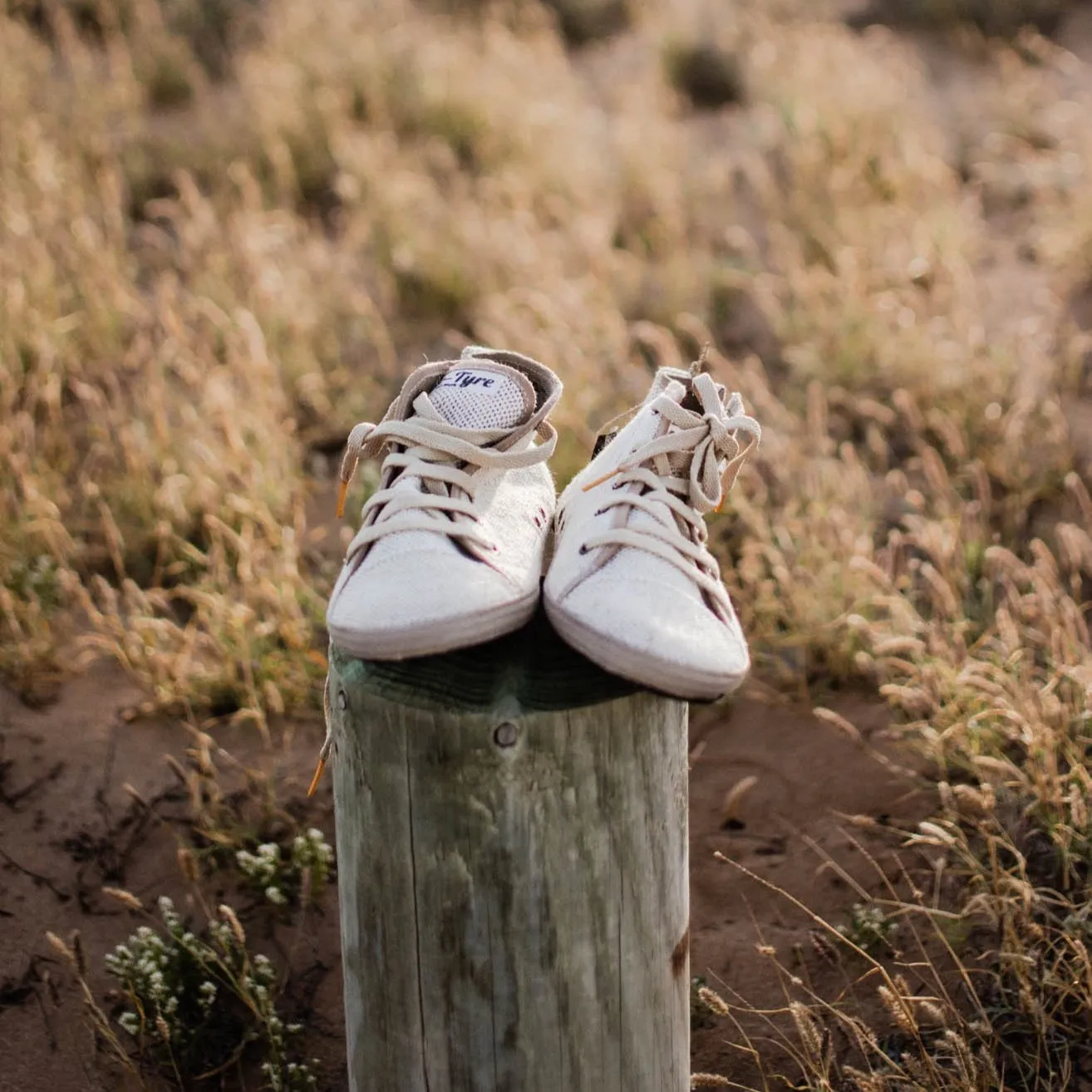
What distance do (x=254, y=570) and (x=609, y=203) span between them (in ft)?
10.5

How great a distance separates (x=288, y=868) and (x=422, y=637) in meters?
1.47

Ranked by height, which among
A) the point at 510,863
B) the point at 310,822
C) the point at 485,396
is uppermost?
the point at 485,396

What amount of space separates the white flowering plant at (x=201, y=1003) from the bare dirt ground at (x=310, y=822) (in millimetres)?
107

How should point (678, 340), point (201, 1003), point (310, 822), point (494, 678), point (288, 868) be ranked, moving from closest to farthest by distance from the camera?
point (494, 678) < point (201, 1003) < point (288, 868) < point (310, 822) < point (678, 340)

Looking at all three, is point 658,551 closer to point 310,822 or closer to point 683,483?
point 683,483

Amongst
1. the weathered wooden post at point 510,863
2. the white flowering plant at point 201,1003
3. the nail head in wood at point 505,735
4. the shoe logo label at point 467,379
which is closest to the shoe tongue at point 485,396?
the shoe logo label at point 467,379

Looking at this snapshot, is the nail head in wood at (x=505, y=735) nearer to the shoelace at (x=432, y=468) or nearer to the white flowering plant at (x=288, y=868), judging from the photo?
the shoelace at (x=432, y=468)

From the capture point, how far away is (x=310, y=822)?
3373 mm

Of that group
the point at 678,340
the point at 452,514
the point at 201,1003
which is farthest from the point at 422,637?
the point at 678,340

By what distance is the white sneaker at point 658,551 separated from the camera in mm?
1937

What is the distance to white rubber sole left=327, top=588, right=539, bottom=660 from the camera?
195 centimetres

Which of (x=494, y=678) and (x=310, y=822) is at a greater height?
(x=494, y=678)

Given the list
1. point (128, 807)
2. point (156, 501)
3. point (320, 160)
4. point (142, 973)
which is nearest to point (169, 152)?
point (320, 160)

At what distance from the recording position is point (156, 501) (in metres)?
4.25
